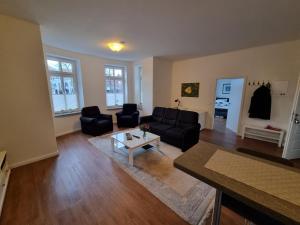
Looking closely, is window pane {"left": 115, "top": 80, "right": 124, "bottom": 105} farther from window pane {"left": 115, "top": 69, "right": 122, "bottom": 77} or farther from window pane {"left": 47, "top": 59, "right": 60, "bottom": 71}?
window pane {"left": 47, "top": 59, "right": 60, "bottom": 71}

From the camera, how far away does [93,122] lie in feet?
13.4

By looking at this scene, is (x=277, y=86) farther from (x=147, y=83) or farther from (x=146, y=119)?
(x=147, y=83)

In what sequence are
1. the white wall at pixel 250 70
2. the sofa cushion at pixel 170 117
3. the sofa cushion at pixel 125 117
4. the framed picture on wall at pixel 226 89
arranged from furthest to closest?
the framed picture on wall at pixel 226 89, the sofa cushion at pixel 125 117, the sofa cushion at pixel 170 117, the white wall at pixel 250 70

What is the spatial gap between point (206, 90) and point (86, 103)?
14.5 feet

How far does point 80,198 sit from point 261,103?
464cm

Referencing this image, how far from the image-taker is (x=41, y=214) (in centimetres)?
158

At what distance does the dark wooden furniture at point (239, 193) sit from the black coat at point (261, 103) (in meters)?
3.27

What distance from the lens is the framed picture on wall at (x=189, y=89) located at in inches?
199

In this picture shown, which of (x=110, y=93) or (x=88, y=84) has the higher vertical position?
(x=88, y=84)

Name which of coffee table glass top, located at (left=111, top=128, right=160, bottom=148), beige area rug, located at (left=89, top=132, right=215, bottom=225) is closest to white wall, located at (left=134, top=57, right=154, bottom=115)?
coffee table glass top, located at (left=111, top=128, right=160, bottom=148)

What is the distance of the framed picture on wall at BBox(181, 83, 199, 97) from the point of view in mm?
5063

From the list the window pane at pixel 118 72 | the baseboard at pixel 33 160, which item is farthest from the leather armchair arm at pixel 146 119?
the window pane at pixel 118 72

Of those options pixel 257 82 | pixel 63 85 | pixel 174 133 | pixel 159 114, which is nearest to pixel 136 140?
pixel 174 133

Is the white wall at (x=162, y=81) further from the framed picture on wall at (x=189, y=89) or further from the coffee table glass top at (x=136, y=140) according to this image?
the coffee table glass top at (x=136, y=140)
